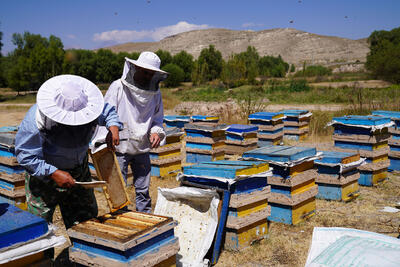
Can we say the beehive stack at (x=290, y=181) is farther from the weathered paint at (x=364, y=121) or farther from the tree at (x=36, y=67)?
the tree at (x=36, y=67)

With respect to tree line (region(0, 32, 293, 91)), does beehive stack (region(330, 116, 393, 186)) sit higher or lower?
lower

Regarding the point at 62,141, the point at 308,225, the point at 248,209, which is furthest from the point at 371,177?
the point at 62,141

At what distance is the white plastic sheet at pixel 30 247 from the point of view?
1.80 meters

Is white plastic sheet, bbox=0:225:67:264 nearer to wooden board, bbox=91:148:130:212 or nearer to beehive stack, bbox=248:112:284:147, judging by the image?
wooden board, bbox=91:148:130:212

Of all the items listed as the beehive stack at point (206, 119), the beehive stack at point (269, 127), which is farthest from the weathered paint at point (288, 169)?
the beehive stack at point (206, 119)

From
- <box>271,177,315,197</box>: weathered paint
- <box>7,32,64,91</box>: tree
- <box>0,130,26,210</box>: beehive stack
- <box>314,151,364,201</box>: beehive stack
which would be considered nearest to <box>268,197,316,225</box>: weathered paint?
<box>271,177,315,197</box>: weathered paint

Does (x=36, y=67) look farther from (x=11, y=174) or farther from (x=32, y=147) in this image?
(x=32, y=147)

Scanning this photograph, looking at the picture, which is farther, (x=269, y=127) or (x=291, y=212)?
(x=269, y=127)

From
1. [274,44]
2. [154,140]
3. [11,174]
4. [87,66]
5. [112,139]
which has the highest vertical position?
[274,44]

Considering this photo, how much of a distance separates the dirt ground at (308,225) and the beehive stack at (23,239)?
4.08 ft

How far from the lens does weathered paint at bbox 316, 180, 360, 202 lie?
4.59 m

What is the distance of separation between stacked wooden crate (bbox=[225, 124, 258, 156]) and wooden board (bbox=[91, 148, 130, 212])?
4502mm

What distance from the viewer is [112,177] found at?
2.56m

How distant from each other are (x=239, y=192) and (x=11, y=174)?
2.72 metres
